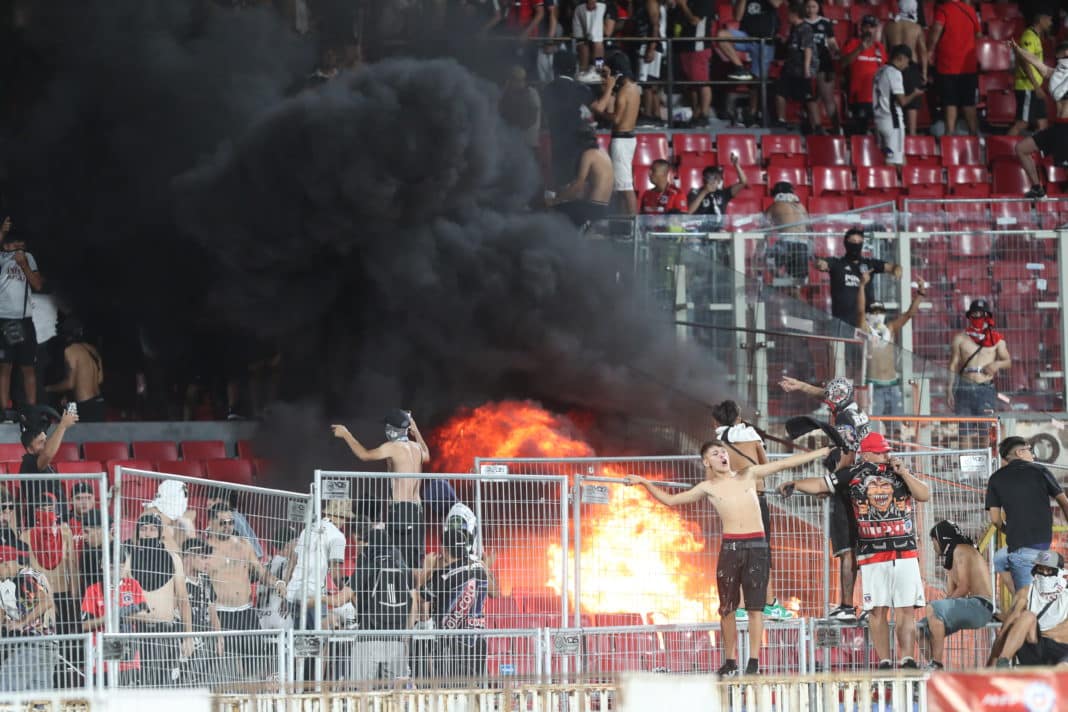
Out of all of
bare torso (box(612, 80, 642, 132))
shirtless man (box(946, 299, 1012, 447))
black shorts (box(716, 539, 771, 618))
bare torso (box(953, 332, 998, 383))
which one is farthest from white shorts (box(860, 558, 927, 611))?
bare torso (box(612, 80, 642, 132))

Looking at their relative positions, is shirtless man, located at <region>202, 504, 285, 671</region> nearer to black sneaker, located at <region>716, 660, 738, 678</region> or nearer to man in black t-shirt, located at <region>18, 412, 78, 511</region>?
man in black t-shirt, located at <region>18, 412, 78, 511</region>

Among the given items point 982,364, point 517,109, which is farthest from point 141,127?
point 982,364

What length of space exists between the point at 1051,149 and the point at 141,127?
32.1 feet

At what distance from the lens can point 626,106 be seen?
17266 mm

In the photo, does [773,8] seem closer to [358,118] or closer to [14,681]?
[358,118]

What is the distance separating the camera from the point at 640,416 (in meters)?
15.4

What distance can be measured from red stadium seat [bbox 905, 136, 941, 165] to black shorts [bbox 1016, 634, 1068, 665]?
1033 cm

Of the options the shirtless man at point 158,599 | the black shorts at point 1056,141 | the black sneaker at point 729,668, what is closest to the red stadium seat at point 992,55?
the black shorts at point 1056,141

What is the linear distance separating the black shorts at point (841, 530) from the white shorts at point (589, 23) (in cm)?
991

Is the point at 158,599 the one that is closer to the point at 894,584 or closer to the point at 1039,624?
the point at 894,584

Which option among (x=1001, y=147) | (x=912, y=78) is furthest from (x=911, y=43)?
(x=1001, y=147)

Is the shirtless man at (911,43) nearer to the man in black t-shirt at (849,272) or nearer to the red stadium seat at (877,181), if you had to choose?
the red stadium seat at (877,181)

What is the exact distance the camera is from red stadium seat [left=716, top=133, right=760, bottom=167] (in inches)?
747

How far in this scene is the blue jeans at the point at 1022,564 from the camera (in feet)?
33.0
